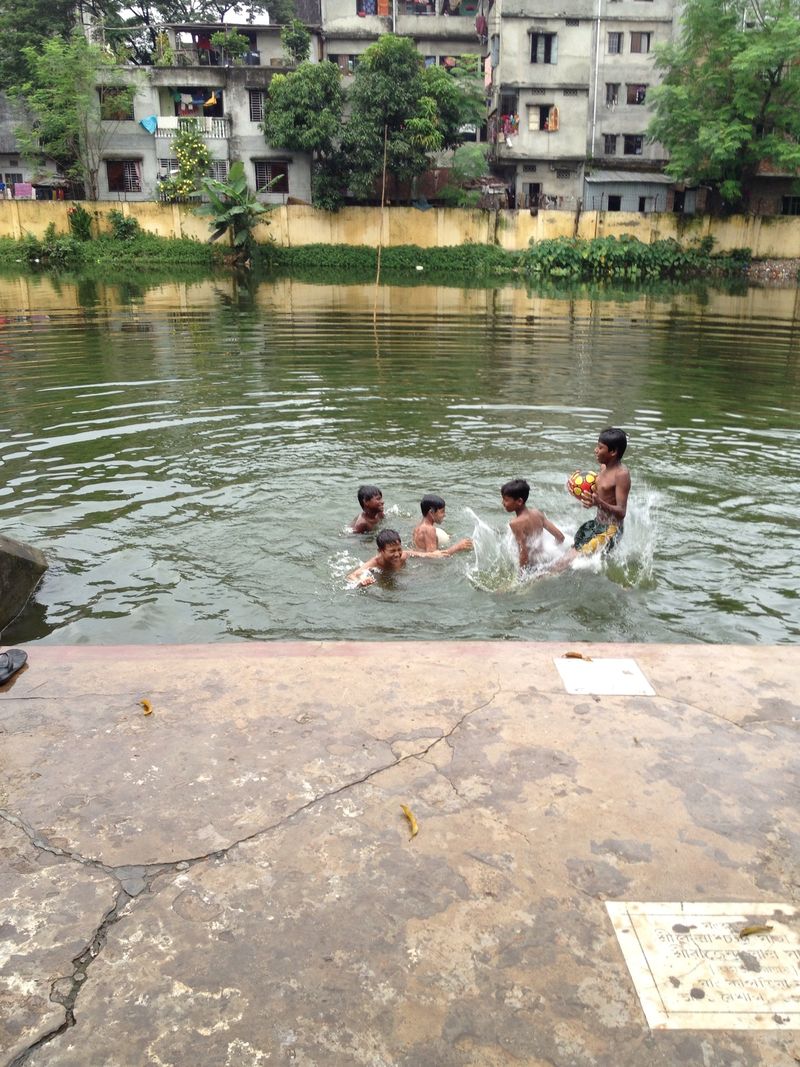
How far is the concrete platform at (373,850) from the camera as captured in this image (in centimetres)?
246

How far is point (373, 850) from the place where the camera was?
124 inches

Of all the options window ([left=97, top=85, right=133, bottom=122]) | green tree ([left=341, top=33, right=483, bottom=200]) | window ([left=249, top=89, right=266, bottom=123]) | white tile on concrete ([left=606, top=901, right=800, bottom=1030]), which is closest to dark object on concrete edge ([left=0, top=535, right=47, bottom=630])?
white tile on concrete ([left=606, top=901, right=800, bottom=1030])

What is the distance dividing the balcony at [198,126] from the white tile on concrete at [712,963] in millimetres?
46371

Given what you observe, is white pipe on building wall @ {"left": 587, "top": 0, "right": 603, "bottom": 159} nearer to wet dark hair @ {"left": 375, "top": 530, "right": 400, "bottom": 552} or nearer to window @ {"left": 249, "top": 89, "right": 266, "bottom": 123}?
window @ {"left": 249, "top": 89, "right": 266, "bottom": 123}

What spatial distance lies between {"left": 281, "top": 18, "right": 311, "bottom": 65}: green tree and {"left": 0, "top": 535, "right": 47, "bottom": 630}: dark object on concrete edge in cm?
4232

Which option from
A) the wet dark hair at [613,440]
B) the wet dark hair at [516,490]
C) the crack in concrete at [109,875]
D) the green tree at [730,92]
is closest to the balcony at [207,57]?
the green tree at [730,92]

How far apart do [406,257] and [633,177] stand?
1217 centimetres

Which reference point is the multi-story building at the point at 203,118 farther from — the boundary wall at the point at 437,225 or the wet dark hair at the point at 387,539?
the wet dark hair at the point at 387,539

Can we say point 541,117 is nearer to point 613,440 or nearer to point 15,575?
point 613,440

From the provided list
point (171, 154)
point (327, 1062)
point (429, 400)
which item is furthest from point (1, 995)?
point (171, 154)

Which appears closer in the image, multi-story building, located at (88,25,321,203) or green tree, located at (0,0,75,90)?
multi-story building, located at (88,25,321,203)

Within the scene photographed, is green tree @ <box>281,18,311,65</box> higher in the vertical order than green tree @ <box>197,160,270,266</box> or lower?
higher

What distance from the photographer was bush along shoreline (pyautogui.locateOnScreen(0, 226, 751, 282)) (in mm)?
40750

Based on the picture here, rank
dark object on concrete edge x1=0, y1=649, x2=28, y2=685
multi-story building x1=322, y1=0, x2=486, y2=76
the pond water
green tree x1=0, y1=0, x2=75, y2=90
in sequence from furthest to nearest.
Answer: green tree x1=0, y1=0, x2=75, y2=90, multi-story building x1=322, y1=0, x2=486, y2=76, the pond water, dark object on concrete edge x1=0, y1=649, x2=28, y2=685
